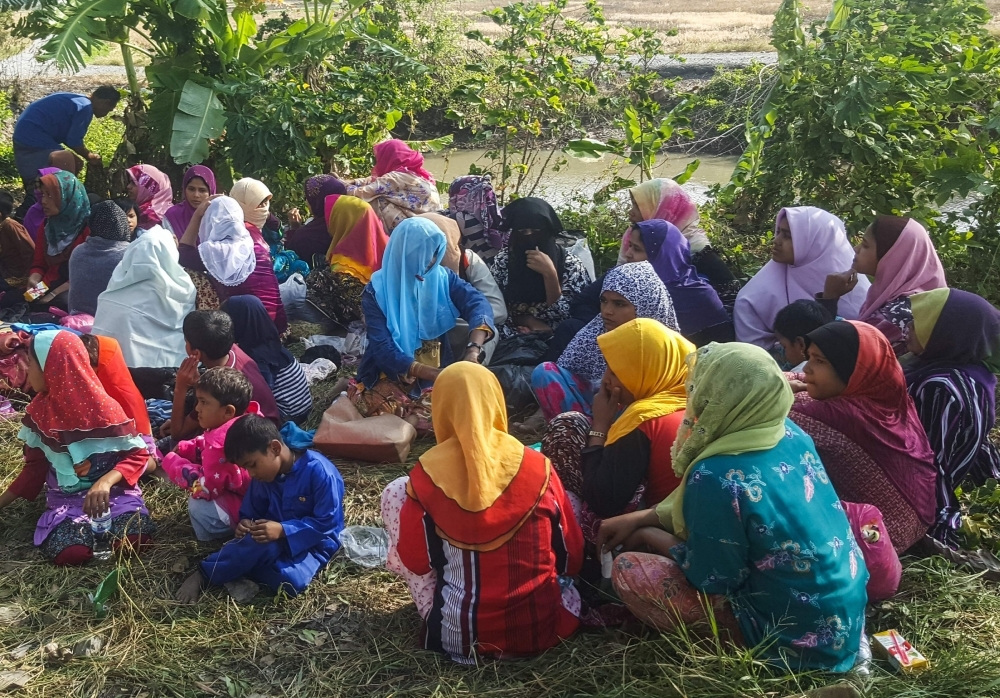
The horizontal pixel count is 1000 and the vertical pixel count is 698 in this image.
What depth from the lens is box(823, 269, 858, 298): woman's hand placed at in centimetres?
445

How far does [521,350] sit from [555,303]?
0.47 meters

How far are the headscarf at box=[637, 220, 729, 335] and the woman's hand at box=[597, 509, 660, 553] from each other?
205cm

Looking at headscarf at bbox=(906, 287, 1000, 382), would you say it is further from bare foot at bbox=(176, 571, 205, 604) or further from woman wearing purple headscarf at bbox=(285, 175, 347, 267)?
woman wearing purple headscarf at bbox=(285, 175, 347, 267)

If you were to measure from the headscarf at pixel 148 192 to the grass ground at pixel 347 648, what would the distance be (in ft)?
10.8

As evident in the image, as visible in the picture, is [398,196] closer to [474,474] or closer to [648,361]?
[648,361]

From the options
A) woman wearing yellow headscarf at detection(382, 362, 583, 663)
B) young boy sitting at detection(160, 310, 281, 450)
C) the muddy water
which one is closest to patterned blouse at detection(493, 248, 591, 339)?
young boy sitting at detection(160, 310, 281, 450)

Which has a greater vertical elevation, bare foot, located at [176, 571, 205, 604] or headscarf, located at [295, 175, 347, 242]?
headscarf, located at [295, 175, 347, 242]

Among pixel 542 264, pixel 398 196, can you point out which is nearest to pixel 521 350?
pixel 542 264

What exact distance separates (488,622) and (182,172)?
632 centimetres

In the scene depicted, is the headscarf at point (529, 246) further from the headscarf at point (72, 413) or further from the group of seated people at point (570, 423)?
the headscarf at point (72, 413)

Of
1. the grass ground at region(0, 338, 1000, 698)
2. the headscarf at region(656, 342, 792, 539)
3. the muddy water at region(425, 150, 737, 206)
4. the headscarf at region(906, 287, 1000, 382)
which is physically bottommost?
the muddy water at region(425, 150, 737, 206)

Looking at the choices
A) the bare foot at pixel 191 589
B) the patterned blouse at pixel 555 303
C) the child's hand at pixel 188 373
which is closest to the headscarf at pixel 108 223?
the child's hand at pixel 188 373

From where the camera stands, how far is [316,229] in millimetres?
6348

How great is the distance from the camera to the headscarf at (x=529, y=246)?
522 cm
